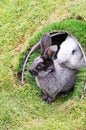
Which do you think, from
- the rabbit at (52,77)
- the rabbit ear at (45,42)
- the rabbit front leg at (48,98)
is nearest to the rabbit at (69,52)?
the rabbit ear at (45,42)

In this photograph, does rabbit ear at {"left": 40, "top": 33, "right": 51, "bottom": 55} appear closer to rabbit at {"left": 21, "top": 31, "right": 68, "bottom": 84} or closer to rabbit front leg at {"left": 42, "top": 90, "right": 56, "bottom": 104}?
rabbit at {"left": 21, "top": 31, "right": 68, "bottom": 84}

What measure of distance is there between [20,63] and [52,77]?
0.59 metres

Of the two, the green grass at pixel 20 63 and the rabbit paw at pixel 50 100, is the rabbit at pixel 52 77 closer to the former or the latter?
the rabbit paw at pixel 50 100

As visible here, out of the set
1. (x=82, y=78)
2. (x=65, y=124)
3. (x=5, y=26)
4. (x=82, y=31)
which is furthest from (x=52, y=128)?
(x=5, y=26)

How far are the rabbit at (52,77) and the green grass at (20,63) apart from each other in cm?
11

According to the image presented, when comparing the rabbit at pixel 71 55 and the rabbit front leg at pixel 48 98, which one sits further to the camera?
the rabbit front leg at pixel 48 98

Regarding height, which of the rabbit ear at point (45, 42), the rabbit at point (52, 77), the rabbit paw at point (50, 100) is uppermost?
the rabbit ear at point (45, 42)

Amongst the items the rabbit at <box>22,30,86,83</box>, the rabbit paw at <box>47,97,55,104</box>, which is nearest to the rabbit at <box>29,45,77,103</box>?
the rabbit paw at <box>47,97,55,104</box>

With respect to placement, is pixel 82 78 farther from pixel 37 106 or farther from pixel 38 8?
pixel 38 8

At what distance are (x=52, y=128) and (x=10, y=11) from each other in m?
2.63

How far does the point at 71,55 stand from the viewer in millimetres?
5473

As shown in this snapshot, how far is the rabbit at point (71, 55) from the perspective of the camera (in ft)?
17.8

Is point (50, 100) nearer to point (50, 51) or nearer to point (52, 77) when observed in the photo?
point (52, 77)

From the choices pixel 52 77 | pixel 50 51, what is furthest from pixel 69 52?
pixel 52 77
